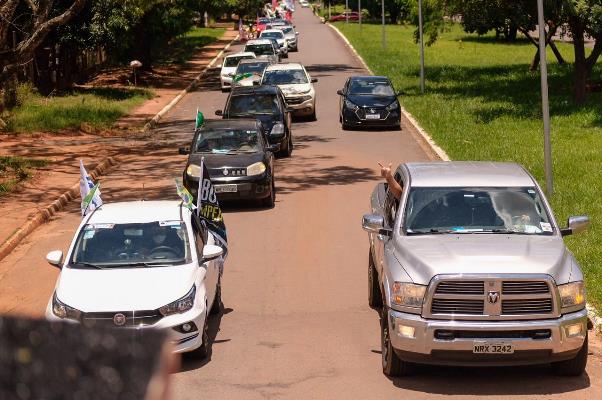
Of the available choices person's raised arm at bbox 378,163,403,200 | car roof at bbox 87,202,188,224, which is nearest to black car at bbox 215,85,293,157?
car roof at bbox 87,202,188,224

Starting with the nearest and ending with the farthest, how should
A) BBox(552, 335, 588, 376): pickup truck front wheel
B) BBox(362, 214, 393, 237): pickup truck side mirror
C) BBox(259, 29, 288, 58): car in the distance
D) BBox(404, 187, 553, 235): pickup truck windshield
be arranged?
1. BBox(552, 335, 588, 376): pickup truck front wheel
2. BBox(404, 187, 553, 235): pickup truck windshield
3. BBox(362, 214, 393, 237): pickup truck side mirror
4. BBox(259, 29, 288, 58): car in the distance

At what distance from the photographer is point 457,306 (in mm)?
8594

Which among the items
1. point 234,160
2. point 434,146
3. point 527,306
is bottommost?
point 434,146

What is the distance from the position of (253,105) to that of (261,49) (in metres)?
29.1

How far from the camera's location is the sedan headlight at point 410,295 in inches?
341

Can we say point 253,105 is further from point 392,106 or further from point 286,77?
point 286,77

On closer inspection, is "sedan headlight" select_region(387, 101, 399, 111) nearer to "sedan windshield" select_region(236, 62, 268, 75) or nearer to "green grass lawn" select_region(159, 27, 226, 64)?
"sedan windshield" select_region(236, 62, 268, 75)

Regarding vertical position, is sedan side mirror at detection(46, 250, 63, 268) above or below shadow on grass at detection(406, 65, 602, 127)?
above

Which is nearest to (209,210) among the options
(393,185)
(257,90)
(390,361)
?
(393,185)

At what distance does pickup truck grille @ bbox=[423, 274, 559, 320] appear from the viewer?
28.0 feet

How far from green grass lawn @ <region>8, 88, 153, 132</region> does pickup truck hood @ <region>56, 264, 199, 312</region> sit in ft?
75.3

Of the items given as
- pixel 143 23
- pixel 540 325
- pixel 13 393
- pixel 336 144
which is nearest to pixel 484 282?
pixel 540 325

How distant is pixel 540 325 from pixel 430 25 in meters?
49.1

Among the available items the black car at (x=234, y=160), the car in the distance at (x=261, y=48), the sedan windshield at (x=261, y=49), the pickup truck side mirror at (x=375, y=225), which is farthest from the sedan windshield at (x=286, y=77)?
the pickup truck side mirror at (x=375, y=225)
